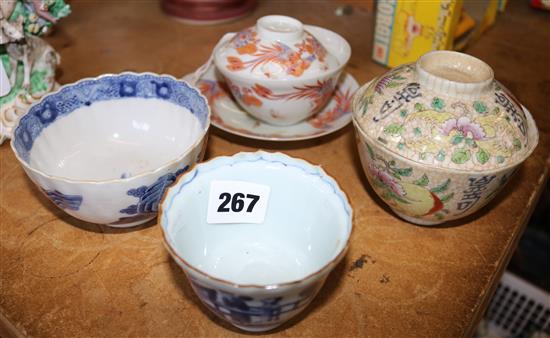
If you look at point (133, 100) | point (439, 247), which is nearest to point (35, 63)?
point (133, 100)

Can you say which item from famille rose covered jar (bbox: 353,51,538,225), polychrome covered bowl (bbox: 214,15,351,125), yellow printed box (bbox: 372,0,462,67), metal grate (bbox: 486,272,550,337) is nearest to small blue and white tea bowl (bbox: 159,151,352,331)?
famille rose covered jar (bbox: 353,51,538,225)

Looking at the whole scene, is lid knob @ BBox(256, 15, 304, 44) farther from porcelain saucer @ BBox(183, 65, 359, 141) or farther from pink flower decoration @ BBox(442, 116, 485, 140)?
pink flower decoration @ BBox(442, 116, 485, 140)

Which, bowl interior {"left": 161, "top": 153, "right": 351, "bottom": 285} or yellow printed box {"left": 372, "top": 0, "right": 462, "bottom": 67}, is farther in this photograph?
yellow printed box {"left": 372, "top": 0, "right": 462, "bottom": 67}

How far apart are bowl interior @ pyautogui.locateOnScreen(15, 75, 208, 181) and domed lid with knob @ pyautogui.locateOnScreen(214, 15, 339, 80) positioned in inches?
4.1

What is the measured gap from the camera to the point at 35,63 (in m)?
0.95

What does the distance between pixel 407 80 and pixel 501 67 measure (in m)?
0.59

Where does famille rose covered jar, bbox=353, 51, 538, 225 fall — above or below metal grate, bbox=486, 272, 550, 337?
above

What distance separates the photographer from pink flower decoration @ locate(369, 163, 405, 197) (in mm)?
675

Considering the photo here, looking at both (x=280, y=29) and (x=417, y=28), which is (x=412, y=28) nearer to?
(x=417, y=28)

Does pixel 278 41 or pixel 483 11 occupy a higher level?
pixel 278 41

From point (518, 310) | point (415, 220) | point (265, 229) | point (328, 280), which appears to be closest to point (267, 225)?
point (265, 229)

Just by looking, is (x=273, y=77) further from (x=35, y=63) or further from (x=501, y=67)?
(x=501, y=67)

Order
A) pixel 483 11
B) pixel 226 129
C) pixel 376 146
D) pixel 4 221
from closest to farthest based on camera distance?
1. pixel 376 146
2. pixel 4 221
3. pixel 226 129
4. pixel 483 11

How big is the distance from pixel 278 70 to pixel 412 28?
394mm
